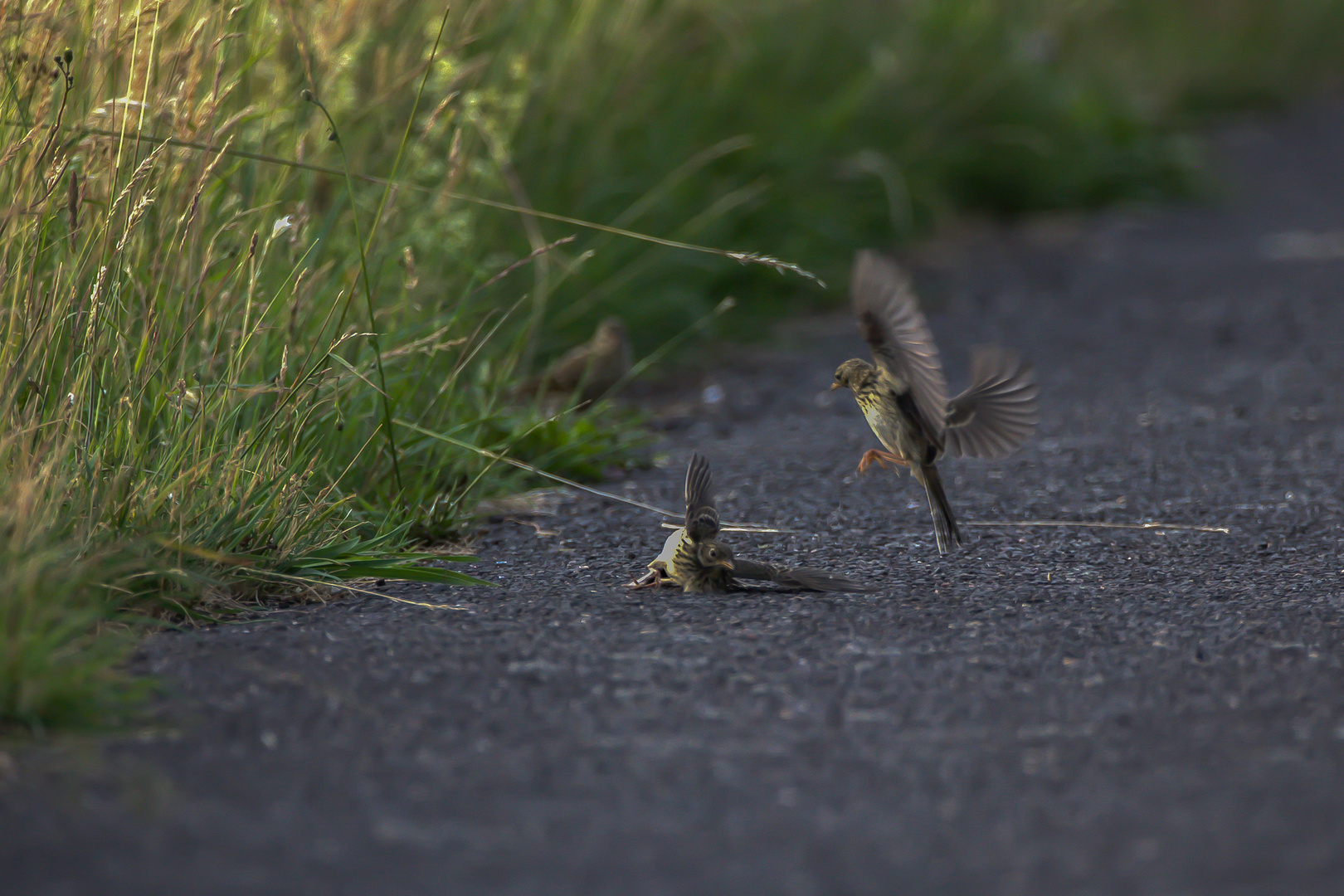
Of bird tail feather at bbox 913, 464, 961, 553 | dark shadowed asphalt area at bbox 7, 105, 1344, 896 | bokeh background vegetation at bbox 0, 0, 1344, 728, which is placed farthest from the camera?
bird tail feather at bbox 913, 464, 961, 553

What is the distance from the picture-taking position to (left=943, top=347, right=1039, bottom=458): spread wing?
270 cm

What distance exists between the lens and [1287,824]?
1.74 m

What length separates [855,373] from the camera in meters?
2.81

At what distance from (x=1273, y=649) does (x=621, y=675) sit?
3.41ft

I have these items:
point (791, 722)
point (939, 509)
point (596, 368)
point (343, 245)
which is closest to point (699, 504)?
point (939, 509)

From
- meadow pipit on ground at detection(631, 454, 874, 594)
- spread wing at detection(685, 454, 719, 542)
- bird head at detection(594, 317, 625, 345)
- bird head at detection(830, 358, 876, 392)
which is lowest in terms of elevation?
meadow pipit on ground at detection(631, 454, 874, 594)

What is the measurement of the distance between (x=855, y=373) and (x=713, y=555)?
48 cm

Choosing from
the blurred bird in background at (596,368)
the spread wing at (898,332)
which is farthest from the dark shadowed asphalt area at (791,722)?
the blurred bird in background at (596,368)

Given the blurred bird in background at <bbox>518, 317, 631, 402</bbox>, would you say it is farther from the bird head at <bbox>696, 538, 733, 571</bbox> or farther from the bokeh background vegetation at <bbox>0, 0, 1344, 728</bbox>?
the bird head at <bbox>696, 538, 733, 571</bbox>

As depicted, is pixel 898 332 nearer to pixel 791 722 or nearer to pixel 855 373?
pixel 855 373

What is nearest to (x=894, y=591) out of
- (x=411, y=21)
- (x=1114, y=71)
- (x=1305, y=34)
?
(x=411, y=21)

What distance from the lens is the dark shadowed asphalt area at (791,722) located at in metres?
1.68

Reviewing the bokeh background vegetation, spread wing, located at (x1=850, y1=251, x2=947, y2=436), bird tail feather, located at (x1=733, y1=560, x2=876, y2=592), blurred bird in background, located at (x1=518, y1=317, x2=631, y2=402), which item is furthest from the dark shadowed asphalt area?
blurred bird in background, located at (x1=518, y1=317, x2=631, y2=402)

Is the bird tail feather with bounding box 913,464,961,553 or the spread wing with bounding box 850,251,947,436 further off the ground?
the spread wing with bounding box 850,251,947,436
